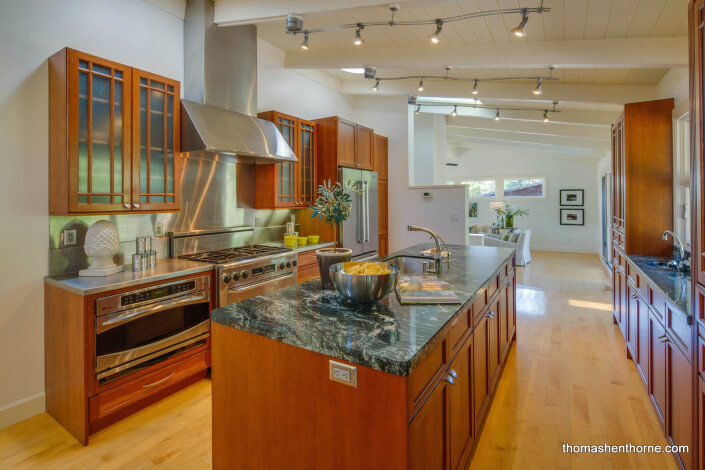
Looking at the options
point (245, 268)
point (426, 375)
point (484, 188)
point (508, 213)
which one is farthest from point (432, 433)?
point (484, 188)

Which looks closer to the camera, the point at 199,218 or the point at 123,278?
the point at 123,278

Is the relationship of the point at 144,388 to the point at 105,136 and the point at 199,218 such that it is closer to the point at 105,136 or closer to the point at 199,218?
the point at 199,218

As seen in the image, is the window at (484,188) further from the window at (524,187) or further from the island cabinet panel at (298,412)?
the island cabinet panel at (298,412)

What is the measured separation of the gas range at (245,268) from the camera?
2.92 meters

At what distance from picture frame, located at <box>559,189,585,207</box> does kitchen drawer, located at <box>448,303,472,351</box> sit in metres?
10.7

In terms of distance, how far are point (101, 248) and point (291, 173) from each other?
2135mm

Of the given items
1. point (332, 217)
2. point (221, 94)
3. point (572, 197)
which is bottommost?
point (332, 217)

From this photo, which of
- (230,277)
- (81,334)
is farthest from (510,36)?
(81,334)

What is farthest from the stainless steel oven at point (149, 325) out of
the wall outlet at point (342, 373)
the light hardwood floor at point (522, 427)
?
the wall outlet at point (342, 373)

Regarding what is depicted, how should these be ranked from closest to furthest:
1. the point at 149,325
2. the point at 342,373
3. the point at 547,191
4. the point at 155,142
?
the point at 342,373
the point at 149,325
the point at 155,142
the point at 547,191

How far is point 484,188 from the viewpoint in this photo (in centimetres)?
1218

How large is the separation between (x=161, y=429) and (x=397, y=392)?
195 cm

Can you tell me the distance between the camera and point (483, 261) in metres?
2.79

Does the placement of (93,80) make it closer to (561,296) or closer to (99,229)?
(99,229)
